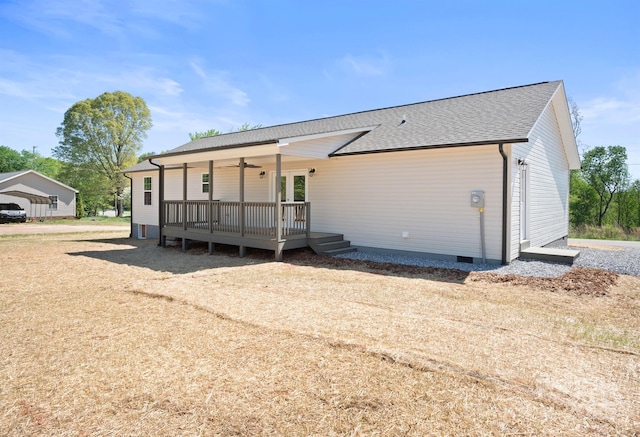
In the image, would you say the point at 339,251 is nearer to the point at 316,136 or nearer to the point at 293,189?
the point at 293,189

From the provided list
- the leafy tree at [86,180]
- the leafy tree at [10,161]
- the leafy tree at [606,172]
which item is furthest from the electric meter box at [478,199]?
the leafy tree at [10,161]

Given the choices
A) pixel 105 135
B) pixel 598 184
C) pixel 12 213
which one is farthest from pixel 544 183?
pixel 105 135

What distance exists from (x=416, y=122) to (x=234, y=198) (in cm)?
762

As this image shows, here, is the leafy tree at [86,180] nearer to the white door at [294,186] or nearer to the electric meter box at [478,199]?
the white door at [294,186]

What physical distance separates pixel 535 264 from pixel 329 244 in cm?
529

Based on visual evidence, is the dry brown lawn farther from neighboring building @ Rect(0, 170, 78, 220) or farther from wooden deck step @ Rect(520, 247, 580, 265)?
neighboring building @ Rect(0, 170, 78, 220)

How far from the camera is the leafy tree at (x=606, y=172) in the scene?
87.0 ft

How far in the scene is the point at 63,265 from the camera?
361 inches

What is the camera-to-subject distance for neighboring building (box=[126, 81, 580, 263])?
8.85m

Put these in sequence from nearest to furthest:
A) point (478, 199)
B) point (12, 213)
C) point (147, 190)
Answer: point (478, 199), point (147, 190), point (12, 213)

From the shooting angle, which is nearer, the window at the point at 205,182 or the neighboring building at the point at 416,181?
the neighboring building at the point at 416,181

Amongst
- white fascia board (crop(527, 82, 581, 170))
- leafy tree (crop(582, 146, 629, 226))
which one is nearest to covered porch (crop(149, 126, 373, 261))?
white fascia board (crop(527, 82, 581, 170))

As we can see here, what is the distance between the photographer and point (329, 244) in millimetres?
10617

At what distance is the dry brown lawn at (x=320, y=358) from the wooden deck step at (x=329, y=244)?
3430mm
